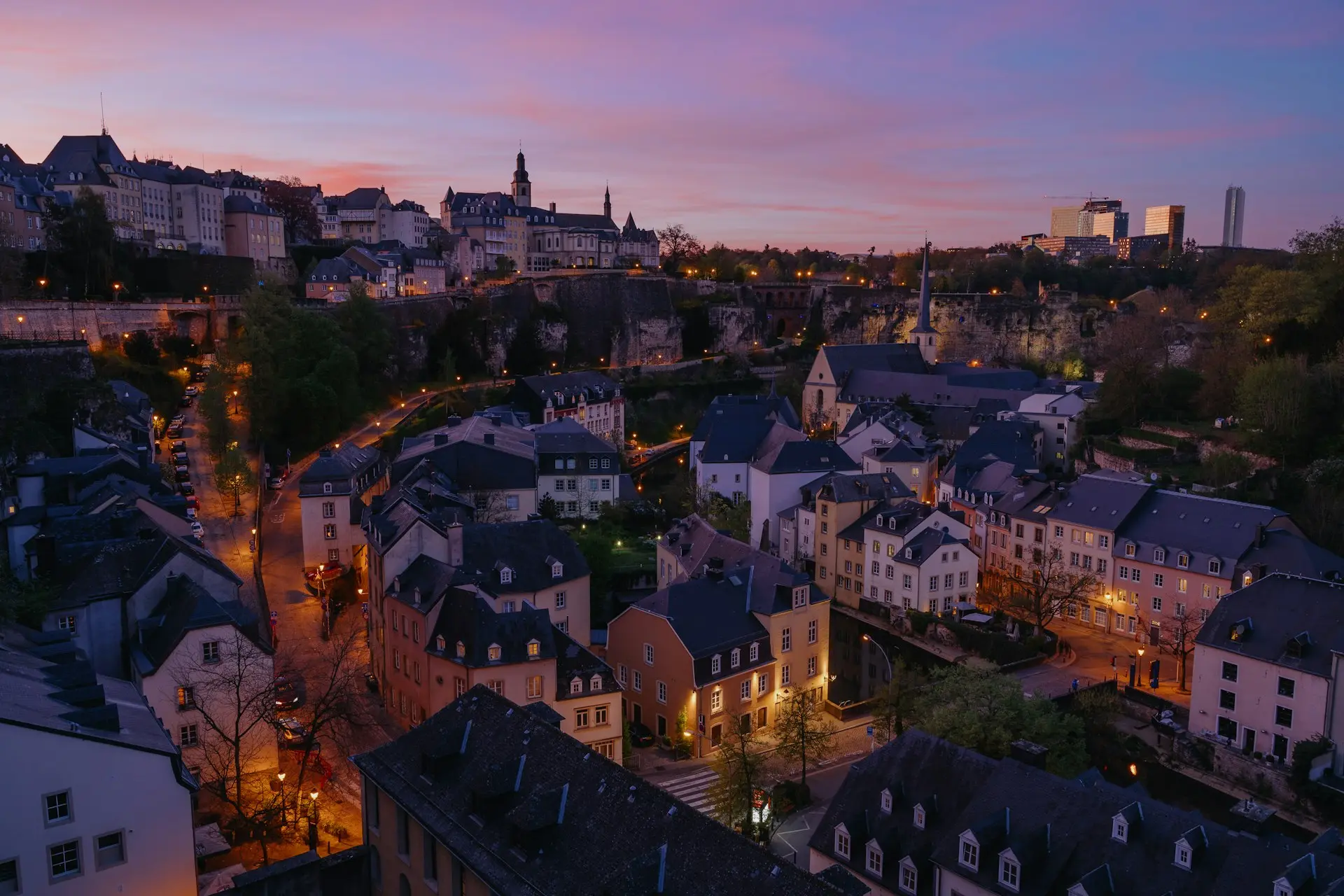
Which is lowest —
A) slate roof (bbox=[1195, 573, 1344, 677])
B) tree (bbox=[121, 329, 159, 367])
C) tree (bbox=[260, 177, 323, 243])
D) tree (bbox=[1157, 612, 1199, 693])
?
tree (bbox=[1157, 612, 1199, 693])

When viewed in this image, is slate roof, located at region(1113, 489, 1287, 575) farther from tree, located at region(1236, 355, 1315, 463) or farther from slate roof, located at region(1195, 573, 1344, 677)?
tree, located at region(1236, 355, 1315, 463)

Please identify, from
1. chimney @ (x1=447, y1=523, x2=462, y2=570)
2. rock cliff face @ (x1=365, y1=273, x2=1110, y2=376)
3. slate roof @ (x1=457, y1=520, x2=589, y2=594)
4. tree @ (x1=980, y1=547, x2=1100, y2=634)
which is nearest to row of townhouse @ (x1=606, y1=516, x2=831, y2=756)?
slate roof @ (x1=457, y1=520, x2=589, y2=594)

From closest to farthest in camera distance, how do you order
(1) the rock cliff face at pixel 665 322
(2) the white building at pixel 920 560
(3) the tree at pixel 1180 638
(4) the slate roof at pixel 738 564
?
1. (4) the slate roof at pixel 738 564
2. (3) the tree at pixel 1180 638
3. (2) the white building at pixel 920 560
4. (1) the rock cliff face at pixel 665 322

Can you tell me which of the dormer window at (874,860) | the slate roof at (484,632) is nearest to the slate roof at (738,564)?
the slate roof at (484,632)

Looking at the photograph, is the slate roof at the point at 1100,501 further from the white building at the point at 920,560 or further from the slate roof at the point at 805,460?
the slate roof at the point at 805,460

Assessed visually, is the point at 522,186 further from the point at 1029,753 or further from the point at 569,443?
the point at 1029,753

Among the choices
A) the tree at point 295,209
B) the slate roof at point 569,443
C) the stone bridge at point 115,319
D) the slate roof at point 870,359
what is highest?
the tree at point 295,209

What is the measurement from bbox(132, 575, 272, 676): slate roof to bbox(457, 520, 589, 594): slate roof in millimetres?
5997

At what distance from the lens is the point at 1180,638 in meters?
30.1

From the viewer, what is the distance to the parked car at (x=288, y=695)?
22.3 meters

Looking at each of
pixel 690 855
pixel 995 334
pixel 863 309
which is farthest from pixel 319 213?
pixel 690 855

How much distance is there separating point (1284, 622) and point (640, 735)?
17198 mm

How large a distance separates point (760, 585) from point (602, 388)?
1415 inches

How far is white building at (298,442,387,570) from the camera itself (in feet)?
109
